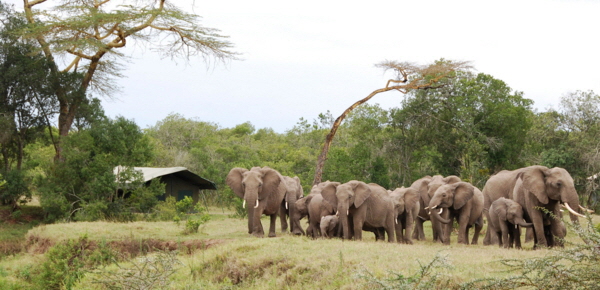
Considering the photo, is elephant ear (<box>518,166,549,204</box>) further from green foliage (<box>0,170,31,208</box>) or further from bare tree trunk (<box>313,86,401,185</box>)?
green foliage (<box>0,170,31,208</box>)

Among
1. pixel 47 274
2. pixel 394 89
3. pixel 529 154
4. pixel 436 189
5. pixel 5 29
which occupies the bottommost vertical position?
pixel 47 274

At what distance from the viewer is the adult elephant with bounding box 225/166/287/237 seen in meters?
15.9

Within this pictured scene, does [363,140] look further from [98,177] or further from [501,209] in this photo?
[501,209]

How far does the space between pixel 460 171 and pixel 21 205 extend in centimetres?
2188

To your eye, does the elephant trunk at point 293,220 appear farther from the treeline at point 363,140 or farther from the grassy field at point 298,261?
the treeline at point 363,140

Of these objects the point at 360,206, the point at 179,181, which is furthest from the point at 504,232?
the point at 179,181

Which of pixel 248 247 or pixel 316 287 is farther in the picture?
pixel 248 247

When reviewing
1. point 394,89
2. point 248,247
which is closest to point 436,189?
point 248,247

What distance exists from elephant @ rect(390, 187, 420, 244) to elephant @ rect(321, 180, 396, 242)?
34.3 inches

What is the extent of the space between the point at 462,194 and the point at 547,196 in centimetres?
287

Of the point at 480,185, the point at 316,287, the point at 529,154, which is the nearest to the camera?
the point at 316,287

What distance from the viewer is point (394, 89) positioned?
1187 inches

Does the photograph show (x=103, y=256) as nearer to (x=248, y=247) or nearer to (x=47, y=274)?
(x=47, y=274)

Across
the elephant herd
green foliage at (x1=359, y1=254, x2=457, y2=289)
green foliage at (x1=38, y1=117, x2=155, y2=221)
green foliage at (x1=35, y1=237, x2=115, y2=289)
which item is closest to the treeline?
green foliage at (x1=38, y1=117, x2=155, y2=221)
